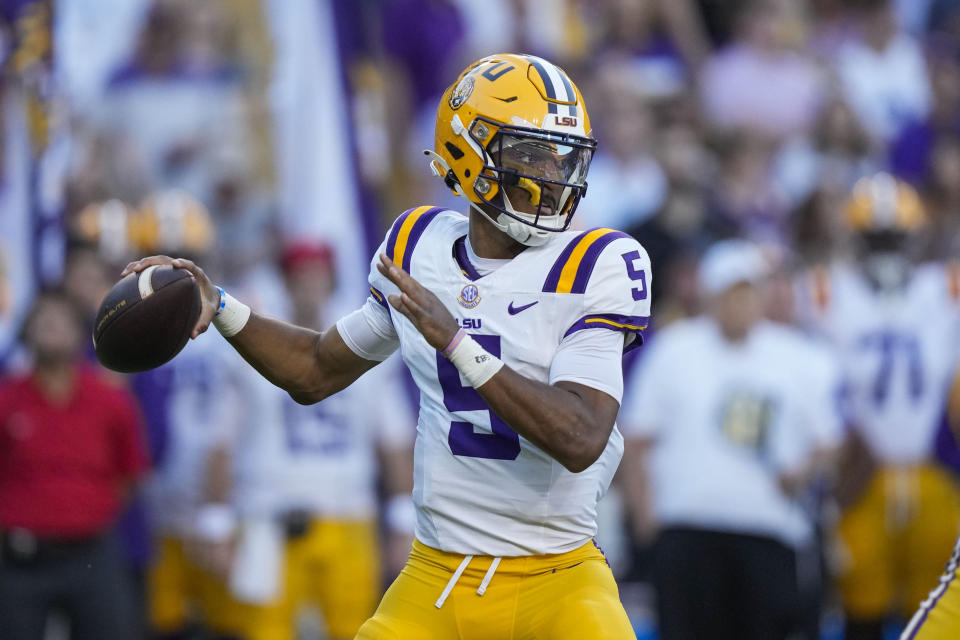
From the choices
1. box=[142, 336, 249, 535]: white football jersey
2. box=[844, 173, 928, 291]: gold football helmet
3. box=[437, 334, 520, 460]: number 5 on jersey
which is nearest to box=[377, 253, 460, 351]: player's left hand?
box=[437, 334, 520, 460]: number 5 on jersey

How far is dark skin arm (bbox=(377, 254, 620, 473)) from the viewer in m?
3.52

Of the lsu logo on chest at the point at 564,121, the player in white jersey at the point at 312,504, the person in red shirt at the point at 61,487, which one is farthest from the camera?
the player in white jersey at the point at 312,504

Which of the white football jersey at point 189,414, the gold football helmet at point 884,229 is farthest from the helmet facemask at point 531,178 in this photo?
the gold football helmet at point 884,229

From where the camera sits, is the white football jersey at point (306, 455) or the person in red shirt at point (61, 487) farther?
the white football jersey at point (306, 455)

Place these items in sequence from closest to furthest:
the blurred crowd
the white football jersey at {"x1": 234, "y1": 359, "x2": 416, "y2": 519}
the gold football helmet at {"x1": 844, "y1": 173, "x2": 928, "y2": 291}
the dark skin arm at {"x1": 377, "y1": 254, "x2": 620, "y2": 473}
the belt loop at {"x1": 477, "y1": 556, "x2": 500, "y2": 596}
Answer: the dark skin arm at {"x1": 377, "y1": 254, "x2": 620, "y2": 473} → the belt loop at {"x1": 477, "y1": 556, "x2": 500, "y2": 596} → the blurred crowd → the white football jersey at {"x1": 234, "y1": 359, "x2": 416, "y2": 519} → the gold football helmet at {"x1": 844, "y1": 173, "x2": 928, "y2": 291}

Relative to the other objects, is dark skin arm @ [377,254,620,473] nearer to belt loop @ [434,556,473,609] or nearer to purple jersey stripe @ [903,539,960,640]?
belt loop @ [434,556,473,609]

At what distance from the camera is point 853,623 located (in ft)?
24.4

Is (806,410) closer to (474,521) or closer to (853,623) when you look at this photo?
(853,623)

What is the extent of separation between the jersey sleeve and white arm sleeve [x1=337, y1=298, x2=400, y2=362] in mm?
581

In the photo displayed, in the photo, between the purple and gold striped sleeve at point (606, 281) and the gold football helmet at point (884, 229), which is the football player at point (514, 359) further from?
the gold football helmet at point (884, 229)

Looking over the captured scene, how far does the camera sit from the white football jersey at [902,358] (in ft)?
24.2

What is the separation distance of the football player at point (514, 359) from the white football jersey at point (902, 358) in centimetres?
380

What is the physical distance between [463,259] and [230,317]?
66 centimetres

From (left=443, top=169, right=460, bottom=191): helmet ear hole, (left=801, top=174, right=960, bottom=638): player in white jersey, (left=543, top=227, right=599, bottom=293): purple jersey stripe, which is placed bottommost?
(left=801, top=174, right=960, bottom=638): player in white jersey
